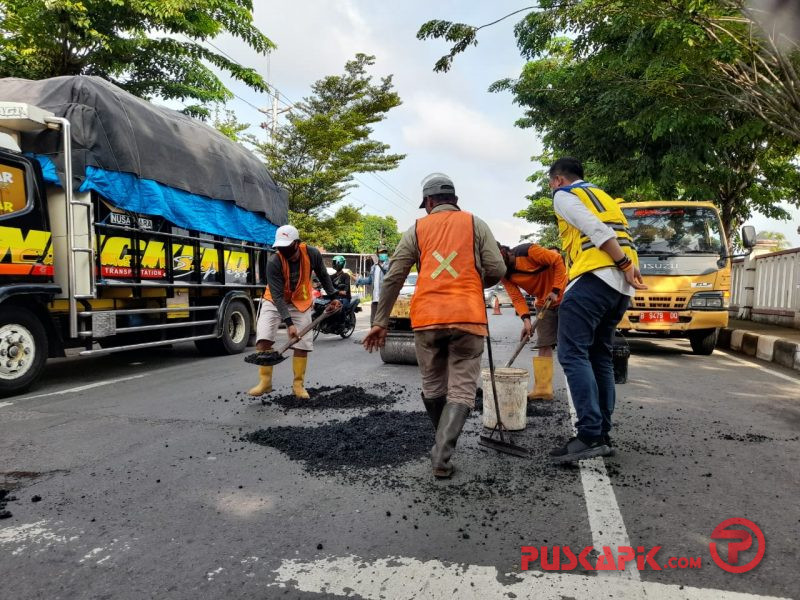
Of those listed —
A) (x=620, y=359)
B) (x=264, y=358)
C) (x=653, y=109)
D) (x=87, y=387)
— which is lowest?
(x=87, y=387)

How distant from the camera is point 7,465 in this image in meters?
3.69

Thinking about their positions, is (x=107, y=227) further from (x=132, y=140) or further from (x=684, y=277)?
(x=684, y=277)

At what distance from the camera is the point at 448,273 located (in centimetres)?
358

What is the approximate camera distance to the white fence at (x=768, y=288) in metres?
12.2

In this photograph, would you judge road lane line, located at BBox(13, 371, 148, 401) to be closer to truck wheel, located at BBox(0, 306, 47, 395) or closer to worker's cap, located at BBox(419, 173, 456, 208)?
truck wheel, located at BBox(0, 306, 47, 395)

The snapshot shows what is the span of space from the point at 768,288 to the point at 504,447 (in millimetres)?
12658

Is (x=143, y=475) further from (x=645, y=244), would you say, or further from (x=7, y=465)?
(x=645, y=244)

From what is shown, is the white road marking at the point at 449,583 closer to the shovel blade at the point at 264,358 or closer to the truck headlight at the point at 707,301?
the shovel blade at the point at 264,358

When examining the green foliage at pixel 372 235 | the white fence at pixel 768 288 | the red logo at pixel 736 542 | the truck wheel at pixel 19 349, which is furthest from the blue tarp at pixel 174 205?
the green foliage at pixel 372 235

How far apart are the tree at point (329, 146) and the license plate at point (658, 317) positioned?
1540 cm

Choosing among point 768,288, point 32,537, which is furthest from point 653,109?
point 32,537

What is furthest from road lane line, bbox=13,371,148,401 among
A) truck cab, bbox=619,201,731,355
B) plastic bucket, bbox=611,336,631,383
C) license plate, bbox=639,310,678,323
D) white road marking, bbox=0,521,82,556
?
license plate, bbox=639,310,678,323

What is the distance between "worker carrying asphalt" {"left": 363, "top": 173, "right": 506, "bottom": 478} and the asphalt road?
1.44ft

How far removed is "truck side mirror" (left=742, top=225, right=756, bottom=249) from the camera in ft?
29.0
